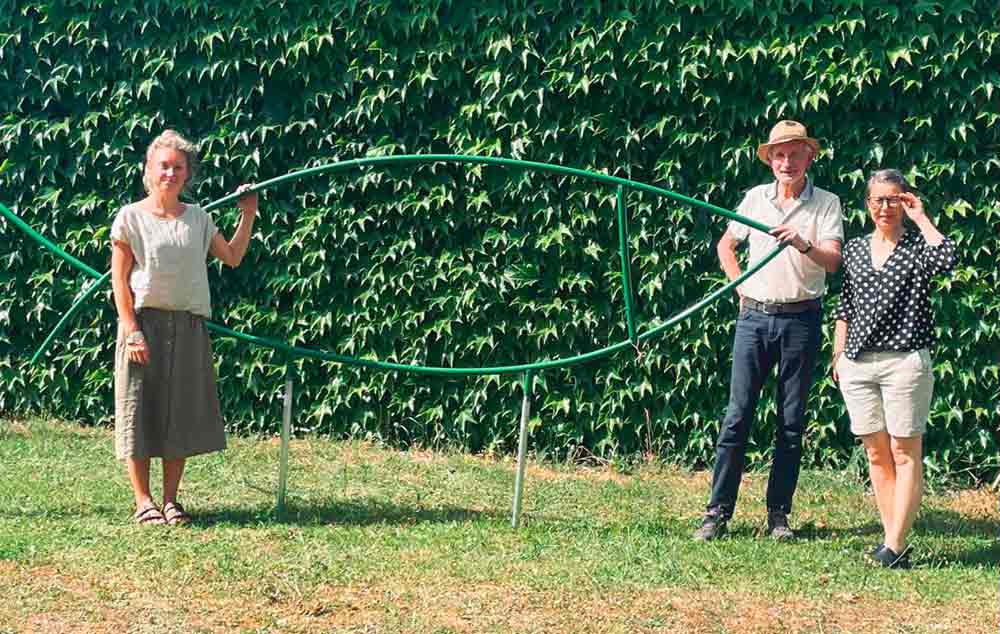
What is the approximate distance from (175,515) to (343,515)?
771 millimetres

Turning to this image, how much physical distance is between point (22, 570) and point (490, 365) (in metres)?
2.96

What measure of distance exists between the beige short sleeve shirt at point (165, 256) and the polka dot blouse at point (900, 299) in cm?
284

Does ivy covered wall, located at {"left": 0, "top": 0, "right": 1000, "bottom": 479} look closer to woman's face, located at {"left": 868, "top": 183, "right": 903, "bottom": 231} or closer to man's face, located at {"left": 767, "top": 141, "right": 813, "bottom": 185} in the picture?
man's face, located at {"left": 767, "top": 141, "right": 813, "bottom": 185}

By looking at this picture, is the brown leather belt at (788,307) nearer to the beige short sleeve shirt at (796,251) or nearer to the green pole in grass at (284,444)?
the beige short sleeve shirt at (796,251)

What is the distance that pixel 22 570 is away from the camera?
493 centimetres

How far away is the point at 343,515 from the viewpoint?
601 centimetres

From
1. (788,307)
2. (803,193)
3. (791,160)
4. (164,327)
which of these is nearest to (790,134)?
(791,160)

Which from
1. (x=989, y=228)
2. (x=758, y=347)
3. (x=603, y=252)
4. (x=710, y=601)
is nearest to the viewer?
(x=710, y=601)

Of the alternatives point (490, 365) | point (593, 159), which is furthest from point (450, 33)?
point (490, 365)

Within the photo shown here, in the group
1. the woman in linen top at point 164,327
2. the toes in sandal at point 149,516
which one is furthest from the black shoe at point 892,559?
the toes in sandal at point 149,516

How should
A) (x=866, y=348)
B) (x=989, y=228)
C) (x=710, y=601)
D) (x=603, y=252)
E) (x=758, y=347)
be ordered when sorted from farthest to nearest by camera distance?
(x=603, y=252), (x=989, y=228), (x=758, y=347), (x=866, y=348), (x=710, y=601)

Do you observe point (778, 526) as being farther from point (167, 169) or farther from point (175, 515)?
point (167, 169)

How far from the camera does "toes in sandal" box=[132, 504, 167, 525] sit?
5.66m

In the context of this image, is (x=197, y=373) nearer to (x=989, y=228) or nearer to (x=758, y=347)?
(x=758, y=347)
